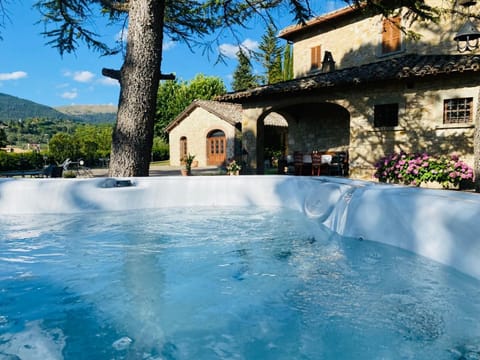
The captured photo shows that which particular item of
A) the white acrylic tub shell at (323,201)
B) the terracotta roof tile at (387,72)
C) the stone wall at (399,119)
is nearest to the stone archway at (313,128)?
the stone wall at (399,119)

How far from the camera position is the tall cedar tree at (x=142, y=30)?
19.6 ft

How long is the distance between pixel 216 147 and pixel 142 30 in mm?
14453

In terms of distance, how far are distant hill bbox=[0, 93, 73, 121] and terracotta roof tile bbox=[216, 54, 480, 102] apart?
129 meters

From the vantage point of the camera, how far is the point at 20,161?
1730cm

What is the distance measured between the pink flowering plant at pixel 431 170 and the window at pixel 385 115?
1473mm

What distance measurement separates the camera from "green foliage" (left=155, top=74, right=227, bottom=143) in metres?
30.4

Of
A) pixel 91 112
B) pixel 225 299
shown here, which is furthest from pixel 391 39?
pixel 91 112

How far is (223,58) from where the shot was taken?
834 cm

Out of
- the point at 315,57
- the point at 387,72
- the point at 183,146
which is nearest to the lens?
the point at 387,72

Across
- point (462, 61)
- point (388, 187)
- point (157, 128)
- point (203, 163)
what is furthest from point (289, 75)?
point (388, 187)

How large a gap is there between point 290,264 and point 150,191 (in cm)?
281

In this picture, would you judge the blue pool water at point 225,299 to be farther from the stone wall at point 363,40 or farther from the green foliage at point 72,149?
the green foliage at point 72,149

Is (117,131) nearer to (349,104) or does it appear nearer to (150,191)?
(150,191)

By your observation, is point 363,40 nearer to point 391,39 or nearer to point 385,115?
point 391,39
